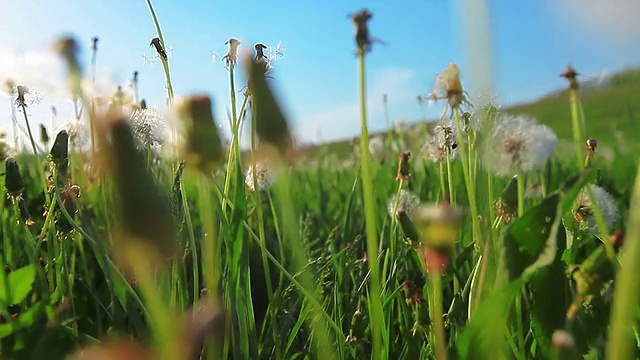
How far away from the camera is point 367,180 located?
0.41 m

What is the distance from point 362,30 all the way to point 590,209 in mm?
559

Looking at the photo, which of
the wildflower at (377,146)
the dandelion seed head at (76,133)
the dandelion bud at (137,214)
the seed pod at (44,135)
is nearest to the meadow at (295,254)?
the dandelion bud at (137,214)

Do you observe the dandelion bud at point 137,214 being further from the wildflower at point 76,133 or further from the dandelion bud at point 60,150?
the wildflower at point 76,133

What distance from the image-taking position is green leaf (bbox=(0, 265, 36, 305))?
0.69 m

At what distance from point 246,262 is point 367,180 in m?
0.26

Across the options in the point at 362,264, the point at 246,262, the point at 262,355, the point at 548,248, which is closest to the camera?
the point at 548,248

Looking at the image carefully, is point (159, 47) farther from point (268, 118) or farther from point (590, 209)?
point (590, 209)

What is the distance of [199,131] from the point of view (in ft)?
1.53

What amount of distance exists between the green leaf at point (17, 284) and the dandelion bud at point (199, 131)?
0.32 meters

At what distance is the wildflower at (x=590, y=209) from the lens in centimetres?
82

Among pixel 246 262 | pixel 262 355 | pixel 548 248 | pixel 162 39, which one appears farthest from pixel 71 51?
pixel 548 248

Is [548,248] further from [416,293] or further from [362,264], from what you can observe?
[362,264]

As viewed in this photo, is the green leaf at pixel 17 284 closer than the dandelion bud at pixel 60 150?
Yes

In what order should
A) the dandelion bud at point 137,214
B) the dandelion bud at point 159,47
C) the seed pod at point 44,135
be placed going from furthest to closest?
the seed pod at point 44,135 < the dandelion bud at point 159,47 < the dandelion bud at point 137,214
